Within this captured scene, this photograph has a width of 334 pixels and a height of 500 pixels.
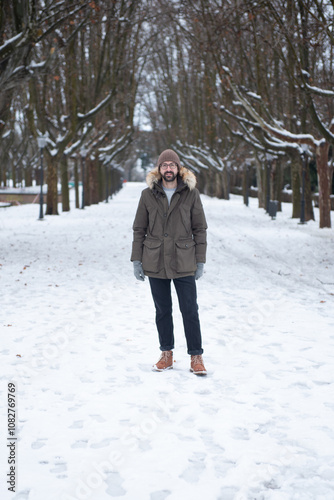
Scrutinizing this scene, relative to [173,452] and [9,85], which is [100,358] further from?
[9,85]

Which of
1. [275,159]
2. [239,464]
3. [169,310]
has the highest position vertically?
[275,159]

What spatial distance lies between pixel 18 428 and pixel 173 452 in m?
1.10

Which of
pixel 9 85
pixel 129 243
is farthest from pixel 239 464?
pixel 129 243

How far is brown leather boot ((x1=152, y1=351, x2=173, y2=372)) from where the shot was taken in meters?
5.17

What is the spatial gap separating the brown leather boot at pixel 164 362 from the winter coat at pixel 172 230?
2.66ft

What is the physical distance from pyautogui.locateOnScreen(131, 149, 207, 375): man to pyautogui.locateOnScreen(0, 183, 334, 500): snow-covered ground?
702mm

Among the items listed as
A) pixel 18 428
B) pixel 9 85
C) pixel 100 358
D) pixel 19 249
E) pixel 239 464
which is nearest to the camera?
pixel 239 464

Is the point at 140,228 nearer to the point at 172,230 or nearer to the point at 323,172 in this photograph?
the point at 172,230

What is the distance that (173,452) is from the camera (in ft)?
11.7

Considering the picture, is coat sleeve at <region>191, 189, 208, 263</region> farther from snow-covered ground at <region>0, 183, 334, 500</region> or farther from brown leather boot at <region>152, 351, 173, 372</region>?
snow-covered ground at <region>0, 183, 334, 500</region>

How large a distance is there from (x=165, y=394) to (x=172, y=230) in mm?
1363

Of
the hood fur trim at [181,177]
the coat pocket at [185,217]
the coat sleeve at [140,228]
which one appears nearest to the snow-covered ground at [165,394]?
the coat sleeve at [140,228]

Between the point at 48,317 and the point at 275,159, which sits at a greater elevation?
the point at 275,159

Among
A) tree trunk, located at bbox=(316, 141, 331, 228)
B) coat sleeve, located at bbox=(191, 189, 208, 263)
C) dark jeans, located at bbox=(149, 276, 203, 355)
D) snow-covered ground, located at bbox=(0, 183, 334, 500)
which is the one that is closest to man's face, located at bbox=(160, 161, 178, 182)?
coat sleeve, located at bbox=(191, 189, 208, 263)
